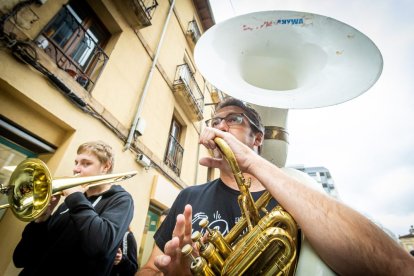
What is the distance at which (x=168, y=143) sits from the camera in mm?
6027

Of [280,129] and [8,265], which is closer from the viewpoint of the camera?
[280,129]

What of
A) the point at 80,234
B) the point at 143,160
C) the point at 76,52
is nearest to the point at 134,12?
the point at 76,52

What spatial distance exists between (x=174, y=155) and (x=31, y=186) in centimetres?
483

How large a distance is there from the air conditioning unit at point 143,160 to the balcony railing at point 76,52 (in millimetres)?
1638

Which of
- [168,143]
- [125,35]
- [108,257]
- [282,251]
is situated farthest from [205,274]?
[168,143]

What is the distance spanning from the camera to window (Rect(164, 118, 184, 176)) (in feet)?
19.4

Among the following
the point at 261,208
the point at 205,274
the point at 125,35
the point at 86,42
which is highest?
the point at 125,35

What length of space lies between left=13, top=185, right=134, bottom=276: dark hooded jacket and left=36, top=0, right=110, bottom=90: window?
94.8 inches

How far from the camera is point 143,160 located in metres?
4.27

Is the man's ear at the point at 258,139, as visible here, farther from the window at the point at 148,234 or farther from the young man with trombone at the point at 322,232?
the window at the point at 148,234

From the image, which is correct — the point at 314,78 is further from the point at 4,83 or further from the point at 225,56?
the point at 4,83

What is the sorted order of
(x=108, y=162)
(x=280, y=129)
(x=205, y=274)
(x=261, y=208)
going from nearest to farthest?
(x=205, y=274) → (x=261, y=208) → (x=280, y=129) → (x=108, y=162)

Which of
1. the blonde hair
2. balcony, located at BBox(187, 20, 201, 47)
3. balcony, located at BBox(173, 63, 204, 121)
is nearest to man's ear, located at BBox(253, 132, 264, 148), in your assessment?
the blonde hair

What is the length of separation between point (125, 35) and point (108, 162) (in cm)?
350
